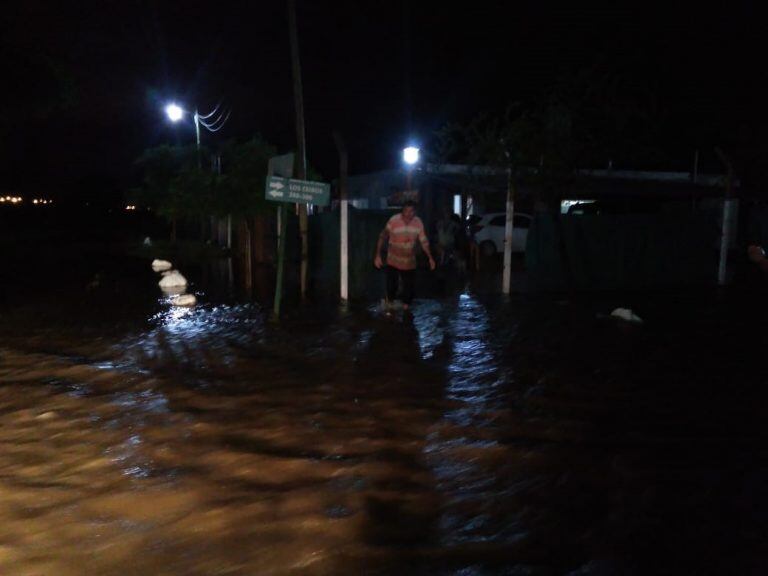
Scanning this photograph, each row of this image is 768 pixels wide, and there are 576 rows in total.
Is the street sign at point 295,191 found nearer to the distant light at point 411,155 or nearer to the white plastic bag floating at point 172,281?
the white plastic bag floating at point 172,281

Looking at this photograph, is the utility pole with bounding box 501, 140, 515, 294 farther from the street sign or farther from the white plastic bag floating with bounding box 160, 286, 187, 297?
the white plastic bag floating with bounding box 160, 286, 187, 297

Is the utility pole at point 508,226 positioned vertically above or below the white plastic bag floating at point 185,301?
above

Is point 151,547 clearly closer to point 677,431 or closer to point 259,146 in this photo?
point 677,431

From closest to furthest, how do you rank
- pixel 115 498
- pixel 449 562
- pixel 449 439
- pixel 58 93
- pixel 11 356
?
1. pixel 449 562
2. pixel 115 498
3. pixel 449 439
4. pixel 11 356
5. pixel 58 93

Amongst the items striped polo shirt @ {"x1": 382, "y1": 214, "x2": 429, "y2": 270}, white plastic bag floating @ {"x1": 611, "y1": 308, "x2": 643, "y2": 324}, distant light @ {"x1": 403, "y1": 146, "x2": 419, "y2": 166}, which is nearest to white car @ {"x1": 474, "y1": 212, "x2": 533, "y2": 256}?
distant light @ {"x1": 403, "y1": 146, "x2": 419, "y2": 166}

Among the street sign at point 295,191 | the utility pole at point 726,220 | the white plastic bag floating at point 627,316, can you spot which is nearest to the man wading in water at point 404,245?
the street sign at point 295,191

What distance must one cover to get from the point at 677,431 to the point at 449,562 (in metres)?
2.62

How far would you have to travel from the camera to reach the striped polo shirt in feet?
33.3

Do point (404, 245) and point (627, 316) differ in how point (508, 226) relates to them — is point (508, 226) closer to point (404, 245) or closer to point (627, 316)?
point (404, 245)

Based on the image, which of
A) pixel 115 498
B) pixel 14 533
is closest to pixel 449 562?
pixel 115 498

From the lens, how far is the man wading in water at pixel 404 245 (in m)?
10.1

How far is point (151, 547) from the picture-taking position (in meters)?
3.61

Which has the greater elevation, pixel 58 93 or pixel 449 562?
pixel 58 93

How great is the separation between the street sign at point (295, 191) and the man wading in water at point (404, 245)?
42.2 inches
